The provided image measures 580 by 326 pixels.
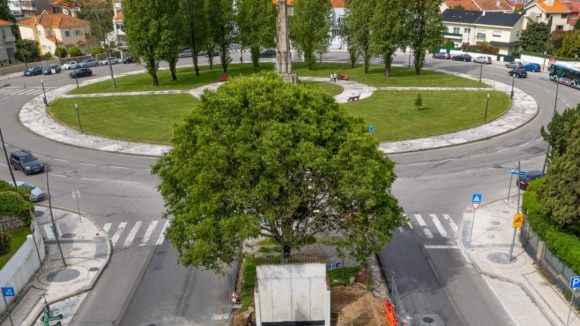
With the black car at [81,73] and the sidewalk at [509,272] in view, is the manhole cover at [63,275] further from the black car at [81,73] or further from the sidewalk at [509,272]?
the black car at [81,73]

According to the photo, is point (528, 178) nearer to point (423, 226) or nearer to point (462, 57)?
point (423, 226)

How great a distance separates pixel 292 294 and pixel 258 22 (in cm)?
6586

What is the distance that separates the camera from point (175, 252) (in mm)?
31891

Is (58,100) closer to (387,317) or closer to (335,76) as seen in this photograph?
(335,76)

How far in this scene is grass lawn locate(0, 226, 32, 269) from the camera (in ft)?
90.8

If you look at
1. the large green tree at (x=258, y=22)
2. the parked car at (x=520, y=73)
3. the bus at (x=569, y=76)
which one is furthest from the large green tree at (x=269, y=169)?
the parked car at (x=520, y=73)

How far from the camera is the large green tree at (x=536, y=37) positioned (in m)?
99.6

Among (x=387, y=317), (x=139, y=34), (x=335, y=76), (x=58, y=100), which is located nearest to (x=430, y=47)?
(x=335, y=76)

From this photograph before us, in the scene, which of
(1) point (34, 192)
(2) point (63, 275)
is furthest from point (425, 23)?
(2) point (63, 275)

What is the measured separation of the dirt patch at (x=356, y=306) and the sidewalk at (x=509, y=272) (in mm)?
6898

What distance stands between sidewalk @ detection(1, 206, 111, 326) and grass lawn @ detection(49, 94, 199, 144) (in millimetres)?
18074

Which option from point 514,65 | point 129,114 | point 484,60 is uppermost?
point 484,60

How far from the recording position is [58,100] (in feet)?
234

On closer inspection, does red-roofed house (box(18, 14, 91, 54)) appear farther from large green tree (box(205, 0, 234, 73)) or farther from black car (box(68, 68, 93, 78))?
large green tree (box(205, 0, 234, 73))
